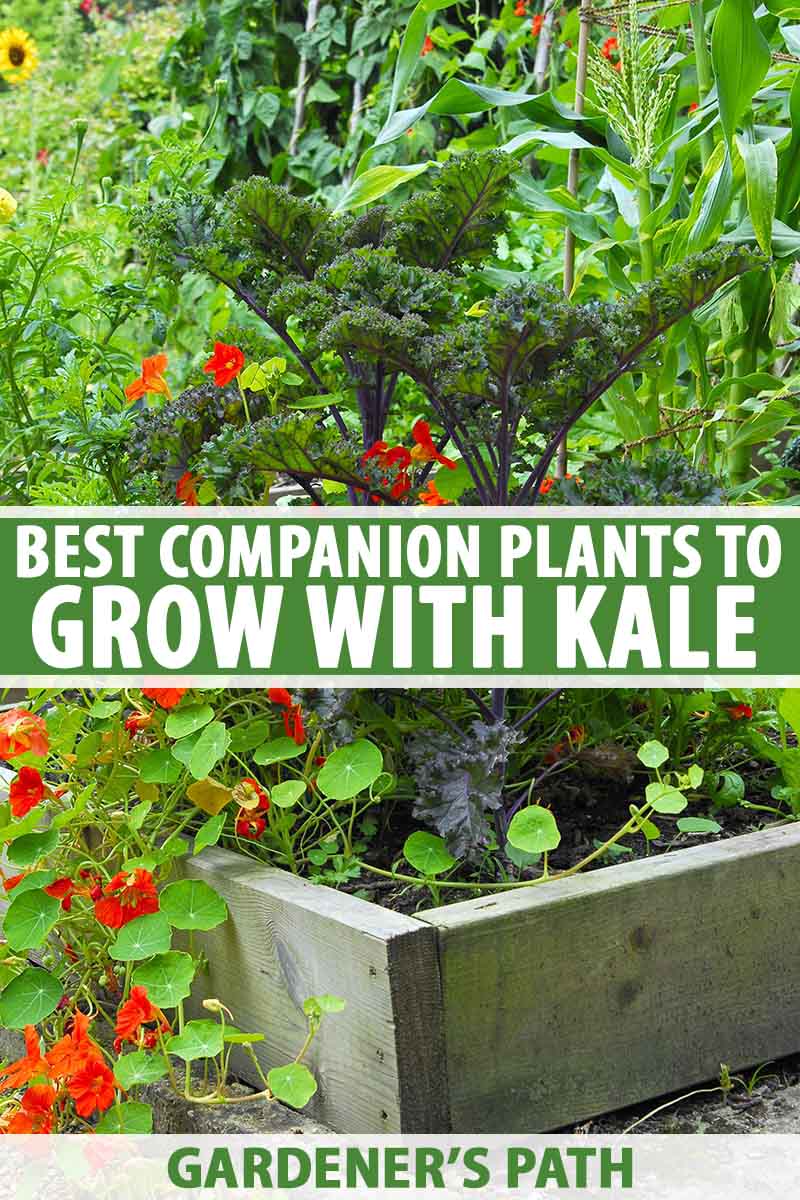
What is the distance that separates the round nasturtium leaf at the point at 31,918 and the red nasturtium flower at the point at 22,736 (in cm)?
15

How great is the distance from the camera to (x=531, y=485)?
4.95 ft

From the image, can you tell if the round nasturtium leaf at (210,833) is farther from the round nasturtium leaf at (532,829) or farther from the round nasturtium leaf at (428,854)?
the round nasturtium leaf at (532,829)

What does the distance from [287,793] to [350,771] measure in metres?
0.09

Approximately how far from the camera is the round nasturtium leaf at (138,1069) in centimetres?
132

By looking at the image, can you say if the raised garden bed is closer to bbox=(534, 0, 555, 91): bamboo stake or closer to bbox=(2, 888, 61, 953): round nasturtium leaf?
bbox=(2, 888, 61, 953): round nasturtium leaf

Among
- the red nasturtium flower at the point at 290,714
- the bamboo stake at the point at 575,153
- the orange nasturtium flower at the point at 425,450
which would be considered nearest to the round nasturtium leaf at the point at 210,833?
the red nasturtium flower at the point at 290,714

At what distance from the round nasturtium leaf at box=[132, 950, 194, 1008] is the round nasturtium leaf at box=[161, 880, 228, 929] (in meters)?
0.03

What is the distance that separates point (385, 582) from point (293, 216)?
461mm

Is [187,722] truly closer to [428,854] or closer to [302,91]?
[428,854]

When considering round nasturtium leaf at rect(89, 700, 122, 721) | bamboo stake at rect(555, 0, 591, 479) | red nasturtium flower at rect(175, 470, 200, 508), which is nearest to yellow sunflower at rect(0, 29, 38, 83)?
bamboo stake at rect(555, 0, 591, 479)

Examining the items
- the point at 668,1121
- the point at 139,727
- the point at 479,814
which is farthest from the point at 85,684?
the point at 668,1121

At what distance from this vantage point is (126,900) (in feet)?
4.65

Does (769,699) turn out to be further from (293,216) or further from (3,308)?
(3,308)

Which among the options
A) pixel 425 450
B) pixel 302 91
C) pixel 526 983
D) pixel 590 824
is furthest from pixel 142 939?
pixel 302 91
